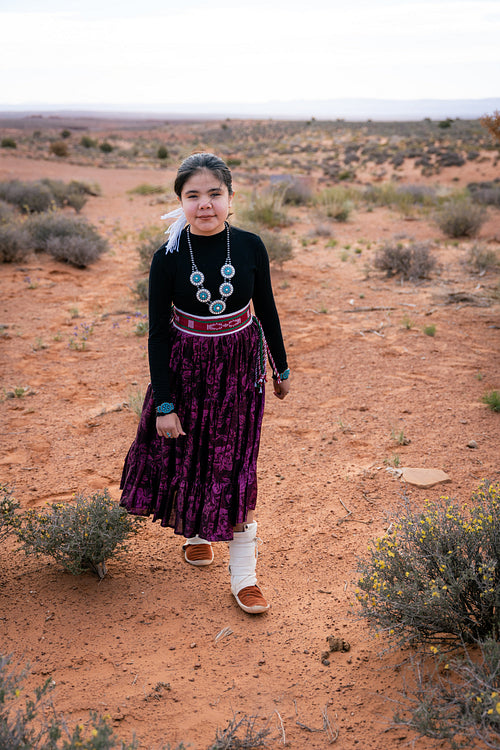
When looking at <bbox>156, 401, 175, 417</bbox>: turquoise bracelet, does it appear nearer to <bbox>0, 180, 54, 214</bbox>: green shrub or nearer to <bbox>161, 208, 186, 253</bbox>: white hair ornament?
<bbox>161, 208, 186, 253</bbox>: white hair ornament

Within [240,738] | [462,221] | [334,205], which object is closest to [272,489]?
[240,738]

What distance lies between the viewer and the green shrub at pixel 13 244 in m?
8.59

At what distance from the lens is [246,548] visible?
265cm

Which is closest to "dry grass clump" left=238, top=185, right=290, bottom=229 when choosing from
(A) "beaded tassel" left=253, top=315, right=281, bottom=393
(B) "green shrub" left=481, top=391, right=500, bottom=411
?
(B) "green shrub" left=481, top=391, right=500, bottom=411

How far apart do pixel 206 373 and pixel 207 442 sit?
0.29 metres

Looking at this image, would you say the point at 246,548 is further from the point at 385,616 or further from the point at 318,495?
the point at 318,495

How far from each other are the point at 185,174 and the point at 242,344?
709 millimetres

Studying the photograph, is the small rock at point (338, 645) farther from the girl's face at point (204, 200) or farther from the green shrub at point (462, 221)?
the green shrub at point (462, 221)

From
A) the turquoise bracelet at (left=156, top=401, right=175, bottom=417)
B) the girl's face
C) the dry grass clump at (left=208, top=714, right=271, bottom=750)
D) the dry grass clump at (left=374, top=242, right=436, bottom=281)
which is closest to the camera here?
the dry grass clump at (left=208, top=714, right=271, bottom=750)

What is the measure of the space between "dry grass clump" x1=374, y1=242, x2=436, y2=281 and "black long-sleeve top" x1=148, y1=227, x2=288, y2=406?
616 centimetres

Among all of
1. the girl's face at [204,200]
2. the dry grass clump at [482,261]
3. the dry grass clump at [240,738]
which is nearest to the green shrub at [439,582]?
the dry grass clump at [240,738]

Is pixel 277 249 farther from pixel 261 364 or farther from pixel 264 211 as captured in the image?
pixel 261 364

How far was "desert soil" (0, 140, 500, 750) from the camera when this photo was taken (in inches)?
84.0

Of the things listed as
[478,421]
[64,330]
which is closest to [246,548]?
[478,421]
